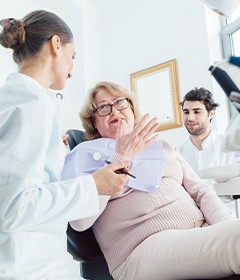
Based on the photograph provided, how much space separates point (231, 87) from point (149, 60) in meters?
3.15

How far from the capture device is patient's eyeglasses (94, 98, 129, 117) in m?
1.51

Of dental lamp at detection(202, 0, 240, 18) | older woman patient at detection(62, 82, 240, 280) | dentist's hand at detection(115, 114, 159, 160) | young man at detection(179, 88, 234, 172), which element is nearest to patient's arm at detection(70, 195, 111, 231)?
older woman patient at detection(62, 82, 240, 280)

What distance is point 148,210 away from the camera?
1.16 meters

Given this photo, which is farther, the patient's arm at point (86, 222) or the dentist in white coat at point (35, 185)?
the patient's arm at point (86, 222)

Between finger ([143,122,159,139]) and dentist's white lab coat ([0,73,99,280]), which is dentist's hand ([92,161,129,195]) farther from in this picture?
finger ([143,122,159,139])

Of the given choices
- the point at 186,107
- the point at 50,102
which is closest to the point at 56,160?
the point at 50,102

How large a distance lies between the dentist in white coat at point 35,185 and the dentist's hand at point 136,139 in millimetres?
183

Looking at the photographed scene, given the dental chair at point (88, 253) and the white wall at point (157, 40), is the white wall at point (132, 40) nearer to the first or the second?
the white wall at point (157, 40)

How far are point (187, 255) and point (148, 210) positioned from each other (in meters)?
0.28

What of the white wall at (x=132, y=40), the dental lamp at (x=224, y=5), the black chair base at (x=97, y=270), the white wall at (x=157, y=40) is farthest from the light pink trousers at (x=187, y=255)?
the white wall at (x=157, y=40)

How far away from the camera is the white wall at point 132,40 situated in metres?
3.23

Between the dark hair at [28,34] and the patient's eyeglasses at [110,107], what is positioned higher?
the dark hair at [28,34]

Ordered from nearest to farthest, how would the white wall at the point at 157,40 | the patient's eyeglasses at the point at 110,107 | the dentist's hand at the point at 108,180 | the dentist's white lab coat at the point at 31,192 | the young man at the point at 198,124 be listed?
the dentist's white lab coat at the point at 31,192 < the dentist's hand at the point at 108,180 < the patient's eyeglasses at the point at 110,107 < the young man at the point at 198,124 < the white wall at the point at 157,40

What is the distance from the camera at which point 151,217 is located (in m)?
1.14
